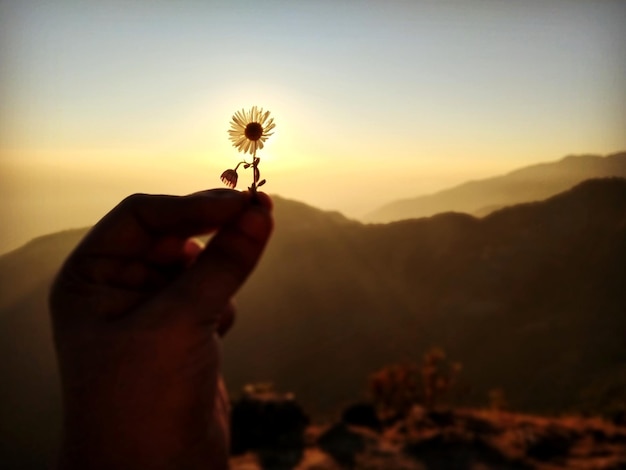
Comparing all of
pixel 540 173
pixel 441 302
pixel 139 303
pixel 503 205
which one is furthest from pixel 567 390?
pixel 139 303

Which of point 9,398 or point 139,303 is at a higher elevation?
point 139,303

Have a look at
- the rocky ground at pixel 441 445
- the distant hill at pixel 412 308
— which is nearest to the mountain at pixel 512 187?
the distant hill at pixel 412 308

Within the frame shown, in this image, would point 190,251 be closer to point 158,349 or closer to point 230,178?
point 230,178

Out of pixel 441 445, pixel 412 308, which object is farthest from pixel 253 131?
pixel 412 308

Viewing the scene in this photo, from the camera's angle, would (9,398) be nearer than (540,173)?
Yes

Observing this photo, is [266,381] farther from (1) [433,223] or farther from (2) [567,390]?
(1) [433,223]
